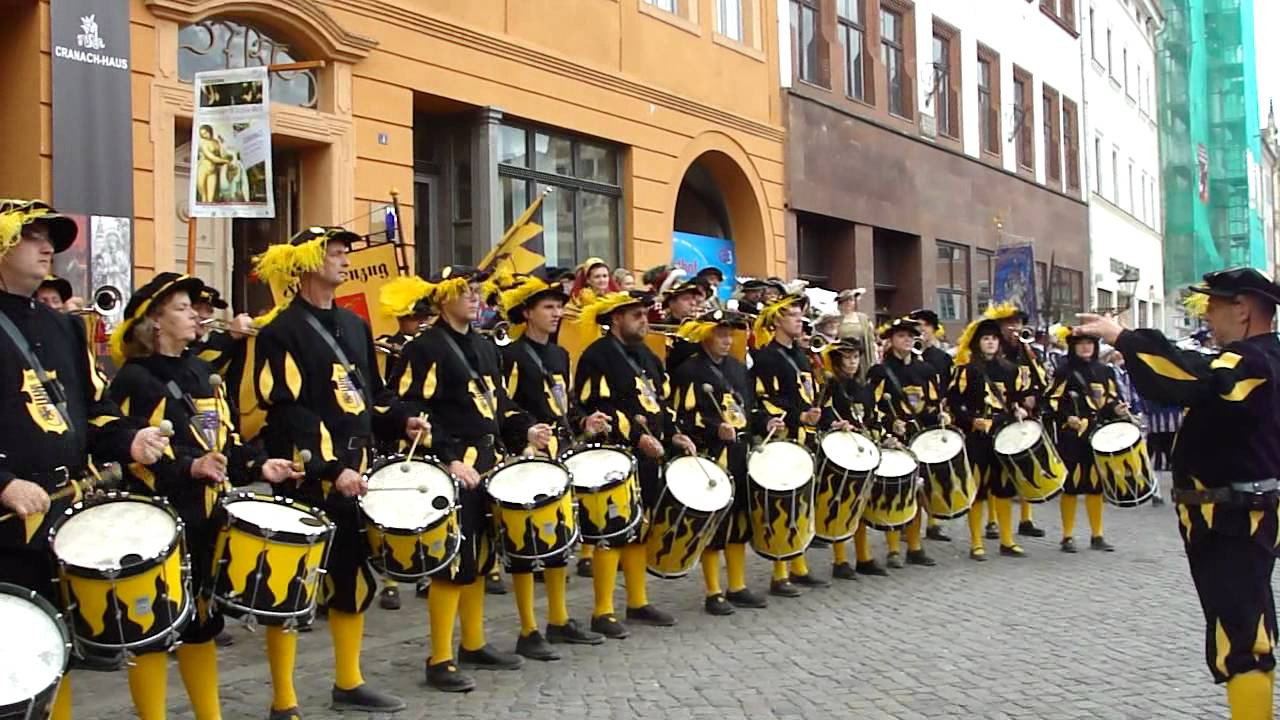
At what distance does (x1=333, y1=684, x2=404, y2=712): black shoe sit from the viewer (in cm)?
623

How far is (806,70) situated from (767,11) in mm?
1770

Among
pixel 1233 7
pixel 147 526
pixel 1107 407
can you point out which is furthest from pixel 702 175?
pixel 1233 7

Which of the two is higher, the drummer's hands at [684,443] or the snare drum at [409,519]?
the drummer's hands at [684,443]

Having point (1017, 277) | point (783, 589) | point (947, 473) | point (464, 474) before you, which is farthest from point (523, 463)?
point (1017, 277)

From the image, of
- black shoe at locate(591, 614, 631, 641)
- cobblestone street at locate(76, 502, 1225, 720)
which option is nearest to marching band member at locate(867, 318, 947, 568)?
cobblestone street at locate(76, 502, 1225, 720)

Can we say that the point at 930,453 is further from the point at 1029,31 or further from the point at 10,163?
the point at 1029,31

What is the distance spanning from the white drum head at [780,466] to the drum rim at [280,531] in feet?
12.1

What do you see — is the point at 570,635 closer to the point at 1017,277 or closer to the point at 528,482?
the point at 528,482

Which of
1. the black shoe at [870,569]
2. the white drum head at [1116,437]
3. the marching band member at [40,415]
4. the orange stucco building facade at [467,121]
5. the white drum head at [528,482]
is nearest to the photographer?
the marching band member at [40,415]

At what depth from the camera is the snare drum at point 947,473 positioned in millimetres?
10570

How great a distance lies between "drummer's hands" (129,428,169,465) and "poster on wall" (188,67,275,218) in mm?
3405

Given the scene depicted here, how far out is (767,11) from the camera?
2098 centimetres

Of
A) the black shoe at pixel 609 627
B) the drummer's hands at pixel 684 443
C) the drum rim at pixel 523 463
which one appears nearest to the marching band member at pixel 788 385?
the drummer's hands at pixel 684 443

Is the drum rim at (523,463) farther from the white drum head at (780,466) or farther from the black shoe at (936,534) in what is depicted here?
the black shoe at (936,534)
